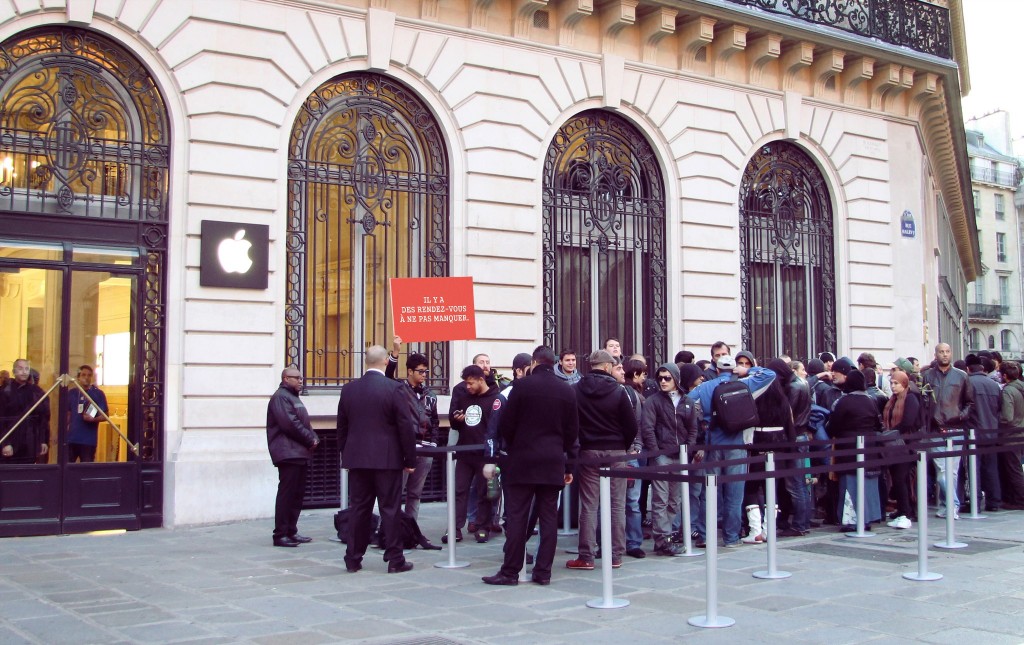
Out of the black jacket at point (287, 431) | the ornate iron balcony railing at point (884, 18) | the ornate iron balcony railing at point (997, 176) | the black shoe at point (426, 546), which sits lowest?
the black shoe at point (426, 546)

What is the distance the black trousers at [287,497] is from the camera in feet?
34.4

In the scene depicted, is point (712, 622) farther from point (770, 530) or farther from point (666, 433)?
point (666, 433)

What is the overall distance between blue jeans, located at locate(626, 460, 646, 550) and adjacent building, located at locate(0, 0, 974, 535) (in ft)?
14.2

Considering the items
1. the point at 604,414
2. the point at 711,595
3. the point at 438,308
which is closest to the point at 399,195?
the point at 438,308

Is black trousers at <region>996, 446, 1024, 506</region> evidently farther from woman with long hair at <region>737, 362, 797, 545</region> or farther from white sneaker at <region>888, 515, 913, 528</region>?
woman with long hair at <region>737, 362, 797, 545</region>

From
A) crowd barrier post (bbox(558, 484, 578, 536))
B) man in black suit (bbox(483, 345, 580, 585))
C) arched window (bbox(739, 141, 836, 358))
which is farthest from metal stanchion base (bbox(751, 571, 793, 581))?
arched window (bbox(739, 141, 836, 358))

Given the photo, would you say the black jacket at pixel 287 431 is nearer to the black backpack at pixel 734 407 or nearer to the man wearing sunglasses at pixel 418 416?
the man wearing sunglasses at pixel 418 416

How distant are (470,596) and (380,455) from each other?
153 centimetres

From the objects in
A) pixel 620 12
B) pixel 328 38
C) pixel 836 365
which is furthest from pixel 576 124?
pixel 836 365

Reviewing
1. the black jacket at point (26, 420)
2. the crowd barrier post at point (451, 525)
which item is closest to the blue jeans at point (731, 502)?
the crowd barrier post at point (451, 525)

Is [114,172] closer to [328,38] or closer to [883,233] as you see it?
[328,38]

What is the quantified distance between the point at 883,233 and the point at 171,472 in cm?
1258

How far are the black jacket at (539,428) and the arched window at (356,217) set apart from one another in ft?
16.6

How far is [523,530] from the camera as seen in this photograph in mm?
8438
